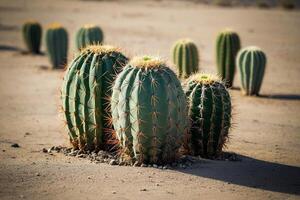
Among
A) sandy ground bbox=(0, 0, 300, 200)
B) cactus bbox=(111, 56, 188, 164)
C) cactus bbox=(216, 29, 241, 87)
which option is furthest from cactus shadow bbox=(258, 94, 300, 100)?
cactus bbox=(111, 56, 188, 164)

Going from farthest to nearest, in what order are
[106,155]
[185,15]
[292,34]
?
[185,15]
[292,34]
[106,155]

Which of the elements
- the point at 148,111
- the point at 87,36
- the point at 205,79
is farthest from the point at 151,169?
the point at 87,36

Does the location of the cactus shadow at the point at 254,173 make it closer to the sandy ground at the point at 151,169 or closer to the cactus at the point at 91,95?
the sandy ground at the point at 151,169

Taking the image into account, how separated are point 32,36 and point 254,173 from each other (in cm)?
1544

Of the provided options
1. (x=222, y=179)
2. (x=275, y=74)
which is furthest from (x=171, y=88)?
(x=275, y=74)

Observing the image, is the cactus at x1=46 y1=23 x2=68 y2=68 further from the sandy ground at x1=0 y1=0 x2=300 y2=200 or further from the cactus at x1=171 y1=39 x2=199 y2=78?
the cactus at x1=171 y1=39 x2=199 y2=78

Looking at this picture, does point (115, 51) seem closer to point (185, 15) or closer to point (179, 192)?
point (179, 192)

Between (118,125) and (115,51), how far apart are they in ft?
4.58

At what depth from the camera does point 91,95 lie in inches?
325

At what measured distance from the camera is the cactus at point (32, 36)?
2169cm

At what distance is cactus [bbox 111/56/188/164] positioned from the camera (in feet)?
24.4

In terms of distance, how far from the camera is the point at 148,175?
735 cm

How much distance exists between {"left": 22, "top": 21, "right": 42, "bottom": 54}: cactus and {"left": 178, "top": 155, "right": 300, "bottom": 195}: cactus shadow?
14786mm

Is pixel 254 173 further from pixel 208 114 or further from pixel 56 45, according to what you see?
pixel 56 45
